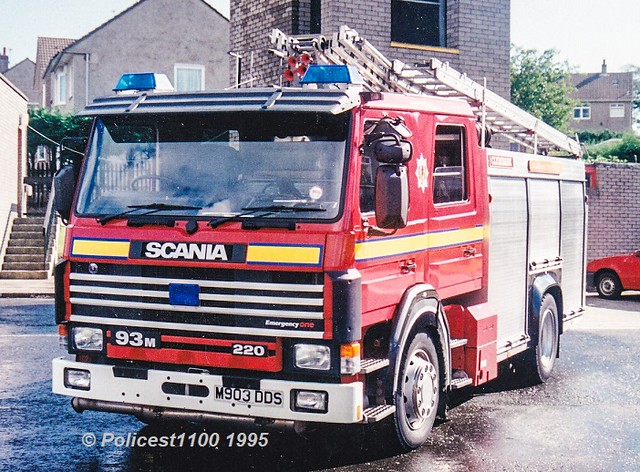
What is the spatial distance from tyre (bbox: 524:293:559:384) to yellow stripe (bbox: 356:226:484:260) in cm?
208

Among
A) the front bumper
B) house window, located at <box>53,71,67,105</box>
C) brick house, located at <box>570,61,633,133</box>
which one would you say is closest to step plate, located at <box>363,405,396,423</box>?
the front bumper

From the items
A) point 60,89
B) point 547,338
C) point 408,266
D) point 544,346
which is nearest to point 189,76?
point 60,89

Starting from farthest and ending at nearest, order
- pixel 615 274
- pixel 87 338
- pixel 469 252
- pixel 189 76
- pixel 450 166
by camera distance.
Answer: pixel 189 76, pixel 615 274, pixel 469 252, pixel 450 166, pixel 87 338

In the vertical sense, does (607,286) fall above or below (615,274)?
below

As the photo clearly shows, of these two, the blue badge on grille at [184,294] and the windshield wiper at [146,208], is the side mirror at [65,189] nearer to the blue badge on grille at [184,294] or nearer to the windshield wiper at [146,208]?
the windshield wiper at [146,208]

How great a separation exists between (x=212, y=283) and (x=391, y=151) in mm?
1420

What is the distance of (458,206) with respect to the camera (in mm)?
7305

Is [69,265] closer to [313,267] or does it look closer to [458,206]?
[313,267]

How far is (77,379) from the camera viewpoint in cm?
611

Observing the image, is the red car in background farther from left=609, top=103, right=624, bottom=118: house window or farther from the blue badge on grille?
left=609, top=103, right=624, bottom=118: house window

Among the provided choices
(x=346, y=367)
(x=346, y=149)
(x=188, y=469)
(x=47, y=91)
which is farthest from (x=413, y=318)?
(x=47, y=91)

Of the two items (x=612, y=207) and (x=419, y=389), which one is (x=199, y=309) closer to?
(x=419, y=389)

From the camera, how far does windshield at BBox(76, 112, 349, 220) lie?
5.81 m

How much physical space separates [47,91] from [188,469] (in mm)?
48722
